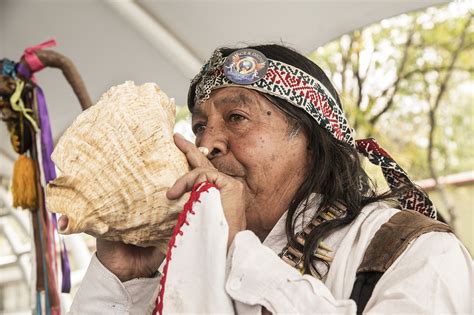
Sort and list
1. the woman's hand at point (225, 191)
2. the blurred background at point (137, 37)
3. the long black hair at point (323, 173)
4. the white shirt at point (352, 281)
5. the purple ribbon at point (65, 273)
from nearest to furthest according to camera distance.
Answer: the white shirt at point (352, 281) < the woman's hand at point (225, 191) < the long black hair at point (323, 173) < the purple ribbon at point (65, 273) < the blurred background at point (137, 37)

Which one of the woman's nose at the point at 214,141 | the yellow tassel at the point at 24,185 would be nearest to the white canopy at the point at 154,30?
the yellow tassel at the point at 24,185

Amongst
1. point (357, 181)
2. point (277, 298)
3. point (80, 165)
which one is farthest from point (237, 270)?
point (357, 181)

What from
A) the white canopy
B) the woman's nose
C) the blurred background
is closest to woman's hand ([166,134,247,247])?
the woman's nose

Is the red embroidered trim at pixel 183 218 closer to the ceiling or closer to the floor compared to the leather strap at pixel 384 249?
closer to the ceiling

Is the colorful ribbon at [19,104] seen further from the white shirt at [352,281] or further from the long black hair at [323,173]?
the white shirt at [352,281]

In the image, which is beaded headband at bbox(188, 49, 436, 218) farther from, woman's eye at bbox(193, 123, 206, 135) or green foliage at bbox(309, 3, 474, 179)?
green foliage at bbox(309, 3, 474, 179)

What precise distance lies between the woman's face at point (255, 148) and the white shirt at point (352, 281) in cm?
28

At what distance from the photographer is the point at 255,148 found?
6.17ft

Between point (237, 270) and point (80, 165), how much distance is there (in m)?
0.44

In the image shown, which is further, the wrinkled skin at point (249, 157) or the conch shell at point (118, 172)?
the wrinkled skin at point (249, 157)

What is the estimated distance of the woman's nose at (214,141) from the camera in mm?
1879

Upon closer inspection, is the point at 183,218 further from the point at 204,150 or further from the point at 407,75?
the point at 407,75

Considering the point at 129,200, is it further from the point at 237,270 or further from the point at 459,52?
the point at 459,52

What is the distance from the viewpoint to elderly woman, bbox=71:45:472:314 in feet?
4.82
